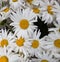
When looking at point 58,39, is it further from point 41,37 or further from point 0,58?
point 0,58

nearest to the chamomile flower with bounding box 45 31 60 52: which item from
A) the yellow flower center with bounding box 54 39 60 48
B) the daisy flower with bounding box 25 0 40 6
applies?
the yellow flower center with bounding box 54 39 60 48

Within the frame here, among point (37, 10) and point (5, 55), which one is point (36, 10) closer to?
point (37, 10)

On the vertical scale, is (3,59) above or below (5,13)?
below

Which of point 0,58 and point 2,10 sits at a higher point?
point 2,10

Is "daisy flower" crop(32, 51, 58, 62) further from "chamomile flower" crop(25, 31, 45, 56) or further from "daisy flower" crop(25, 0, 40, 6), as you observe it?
"daisy flower" crop(25, 0, 40, 6)

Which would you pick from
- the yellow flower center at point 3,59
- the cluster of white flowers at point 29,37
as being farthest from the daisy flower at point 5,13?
the yellow flower center at point 3,59

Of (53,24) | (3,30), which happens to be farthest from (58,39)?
(3,30)

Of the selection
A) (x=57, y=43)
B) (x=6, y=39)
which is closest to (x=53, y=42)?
(x=57, y=43)

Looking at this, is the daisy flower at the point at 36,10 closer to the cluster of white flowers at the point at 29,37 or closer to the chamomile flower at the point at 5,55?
the cluster of white flowers at the point at 29,37
